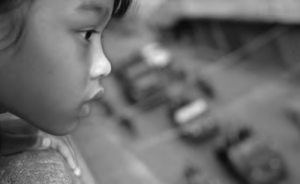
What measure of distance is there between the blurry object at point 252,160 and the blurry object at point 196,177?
0.20m

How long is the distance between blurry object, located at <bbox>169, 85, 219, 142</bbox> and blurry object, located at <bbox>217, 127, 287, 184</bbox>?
43cm

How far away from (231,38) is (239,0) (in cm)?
62

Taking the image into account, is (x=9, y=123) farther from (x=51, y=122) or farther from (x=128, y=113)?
(x=128, y=113)

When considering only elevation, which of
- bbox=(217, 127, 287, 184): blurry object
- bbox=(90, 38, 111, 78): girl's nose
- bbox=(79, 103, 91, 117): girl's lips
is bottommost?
bbox=(217, 127, 287, 184): blurry object

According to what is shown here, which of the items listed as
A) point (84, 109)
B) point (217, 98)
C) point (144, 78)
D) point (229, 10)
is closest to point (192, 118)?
point (217, 98)

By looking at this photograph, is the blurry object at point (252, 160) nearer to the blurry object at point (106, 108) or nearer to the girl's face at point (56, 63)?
the blurry object at point (106, 108)

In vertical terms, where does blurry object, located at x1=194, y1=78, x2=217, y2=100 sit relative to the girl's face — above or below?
below

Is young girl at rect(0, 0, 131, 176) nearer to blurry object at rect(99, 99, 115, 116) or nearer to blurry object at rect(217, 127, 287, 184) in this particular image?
blurry object at rect(217, 127, 287, 184)

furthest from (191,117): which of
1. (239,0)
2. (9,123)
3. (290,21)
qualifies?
(9,123)

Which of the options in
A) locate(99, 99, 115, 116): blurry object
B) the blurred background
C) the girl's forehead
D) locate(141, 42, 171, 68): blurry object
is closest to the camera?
the girl's forehead

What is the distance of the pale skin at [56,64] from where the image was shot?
29cm

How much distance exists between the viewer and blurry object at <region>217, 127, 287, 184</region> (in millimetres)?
2453

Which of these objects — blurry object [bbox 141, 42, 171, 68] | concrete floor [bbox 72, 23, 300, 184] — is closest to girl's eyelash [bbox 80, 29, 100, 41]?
concrete floor [bbox 72, 23, 300, 184]

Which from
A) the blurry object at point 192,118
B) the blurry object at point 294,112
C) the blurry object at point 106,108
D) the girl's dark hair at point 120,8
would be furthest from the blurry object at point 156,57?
the girl's dark hair at point 120,8
